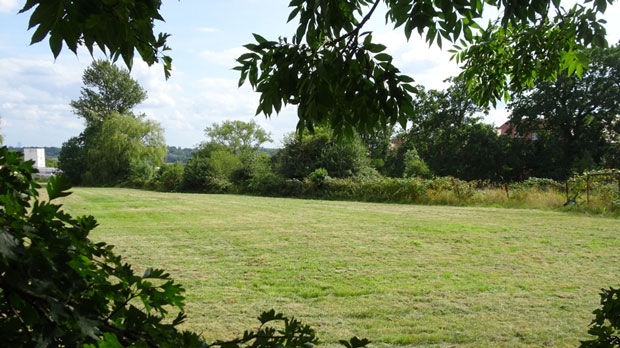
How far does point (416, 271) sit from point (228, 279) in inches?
92.1

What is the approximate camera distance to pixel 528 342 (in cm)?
333

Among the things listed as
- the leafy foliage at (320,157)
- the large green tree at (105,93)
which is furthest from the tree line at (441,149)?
the large green tree at (105,93)

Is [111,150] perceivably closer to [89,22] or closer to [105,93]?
[105,93]

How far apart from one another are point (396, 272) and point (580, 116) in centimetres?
2456

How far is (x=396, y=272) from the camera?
534cm

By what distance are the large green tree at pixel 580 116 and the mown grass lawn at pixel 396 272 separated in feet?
53.9

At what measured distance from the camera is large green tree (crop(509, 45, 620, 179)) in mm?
23641

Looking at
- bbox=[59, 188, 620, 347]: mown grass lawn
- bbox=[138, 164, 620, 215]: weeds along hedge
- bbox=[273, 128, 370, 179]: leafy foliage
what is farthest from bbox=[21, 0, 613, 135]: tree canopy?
bbox=[273, 128, 370, 179]: leafy foliage

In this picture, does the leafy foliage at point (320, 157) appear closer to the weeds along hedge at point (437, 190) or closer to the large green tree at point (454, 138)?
the weeds along hedge at point (437, 190)

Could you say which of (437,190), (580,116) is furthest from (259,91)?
(580,116)

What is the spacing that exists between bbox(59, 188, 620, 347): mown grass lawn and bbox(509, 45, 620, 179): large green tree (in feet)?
53.9

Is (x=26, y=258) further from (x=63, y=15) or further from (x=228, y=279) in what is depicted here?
(x=228, y=279)

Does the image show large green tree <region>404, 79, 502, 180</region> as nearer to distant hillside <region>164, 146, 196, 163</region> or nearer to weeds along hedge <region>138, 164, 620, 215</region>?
weeds along hedge <region>138, 164, 620, 215</region>

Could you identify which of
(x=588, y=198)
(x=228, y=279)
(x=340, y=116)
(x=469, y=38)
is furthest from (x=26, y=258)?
(x=588, y=198)
